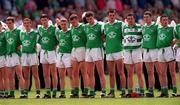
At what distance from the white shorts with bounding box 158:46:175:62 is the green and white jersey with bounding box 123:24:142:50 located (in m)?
0.60

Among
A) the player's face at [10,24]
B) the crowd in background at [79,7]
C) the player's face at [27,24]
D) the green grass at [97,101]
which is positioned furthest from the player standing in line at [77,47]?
the crowd in background at [79,7]

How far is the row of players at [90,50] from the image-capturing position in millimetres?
25531

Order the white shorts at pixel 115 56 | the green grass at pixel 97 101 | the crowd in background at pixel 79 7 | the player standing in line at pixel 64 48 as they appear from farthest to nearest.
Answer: the crowd in background at pixel 79 7
the player standing in line at pixel 64 48
the white shorts at pixel 115 56
the green grass at pixel 97 101

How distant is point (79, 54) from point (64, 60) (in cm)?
44

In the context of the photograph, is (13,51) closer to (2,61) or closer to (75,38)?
(2,61)

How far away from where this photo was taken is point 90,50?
25781 millimetres

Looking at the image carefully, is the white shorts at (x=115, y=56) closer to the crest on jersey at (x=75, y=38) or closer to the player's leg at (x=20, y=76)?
the crest on jersey at (x=75, y=38)

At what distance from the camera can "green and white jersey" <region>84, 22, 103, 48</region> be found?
25719 millimetres

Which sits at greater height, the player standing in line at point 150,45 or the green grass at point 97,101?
the player standing in line at point 150,45

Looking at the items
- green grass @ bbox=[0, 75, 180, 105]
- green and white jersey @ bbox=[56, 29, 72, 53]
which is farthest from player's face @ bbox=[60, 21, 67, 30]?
green grass @ bbox=[0, 75, 180, 105]

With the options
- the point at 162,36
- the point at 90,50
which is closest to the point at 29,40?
the point at 90,50

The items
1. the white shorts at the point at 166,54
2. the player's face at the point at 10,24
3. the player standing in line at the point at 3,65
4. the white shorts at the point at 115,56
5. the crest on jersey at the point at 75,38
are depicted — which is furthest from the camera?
the player standing in line at the point at 3,65

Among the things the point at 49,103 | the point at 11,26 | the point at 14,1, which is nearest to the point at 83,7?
the point at 14,1

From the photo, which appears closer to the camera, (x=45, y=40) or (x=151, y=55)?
(x=151, y=55)
